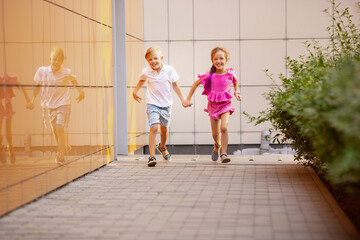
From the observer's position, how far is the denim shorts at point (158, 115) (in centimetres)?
1052

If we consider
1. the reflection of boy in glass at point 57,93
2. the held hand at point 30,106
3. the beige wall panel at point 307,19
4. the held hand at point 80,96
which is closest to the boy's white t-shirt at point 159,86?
the held hand at point 80,96

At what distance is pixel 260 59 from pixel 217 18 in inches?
53.4

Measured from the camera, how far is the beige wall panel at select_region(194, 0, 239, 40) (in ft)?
48.2

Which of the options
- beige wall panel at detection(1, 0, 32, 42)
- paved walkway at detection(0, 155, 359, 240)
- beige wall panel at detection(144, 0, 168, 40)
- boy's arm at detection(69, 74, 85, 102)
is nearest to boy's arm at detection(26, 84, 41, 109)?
beige wall panel at detection(1, 0, 32, 42)

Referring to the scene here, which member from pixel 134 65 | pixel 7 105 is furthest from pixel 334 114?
pixel 134 65

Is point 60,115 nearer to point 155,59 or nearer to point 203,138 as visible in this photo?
point 155,59

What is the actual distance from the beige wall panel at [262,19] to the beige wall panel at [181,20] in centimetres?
117

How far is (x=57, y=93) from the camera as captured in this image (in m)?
8.19

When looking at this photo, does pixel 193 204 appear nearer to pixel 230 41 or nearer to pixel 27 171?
pixel 27 171

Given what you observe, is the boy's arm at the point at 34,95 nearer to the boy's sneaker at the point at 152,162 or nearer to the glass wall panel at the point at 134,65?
the boy's sneaker at the point at 152,162

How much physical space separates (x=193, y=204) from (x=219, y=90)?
13.4 feet

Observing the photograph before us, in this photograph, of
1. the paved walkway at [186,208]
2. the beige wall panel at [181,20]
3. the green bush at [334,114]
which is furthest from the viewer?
the beige wall panel at [181,20]

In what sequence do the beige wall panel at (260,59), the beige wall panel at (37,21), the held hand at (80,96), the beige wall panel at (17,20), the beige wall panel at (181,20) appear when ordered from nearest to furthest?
the beige wall panel at (17,20)
the beige wall panel at (37,21)
the held hand at (80,96)
the beige wall panel at (260,59)
the beige wall panel at (181,20)

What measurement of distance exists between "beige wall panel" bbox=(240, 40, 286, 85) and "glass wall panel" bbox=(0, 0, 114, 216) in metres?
4.53
